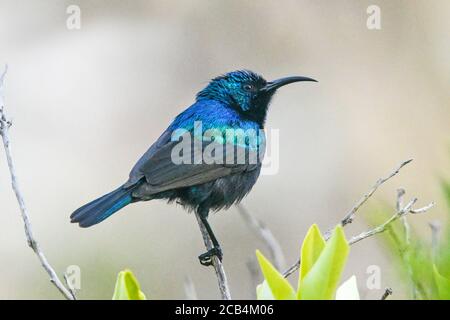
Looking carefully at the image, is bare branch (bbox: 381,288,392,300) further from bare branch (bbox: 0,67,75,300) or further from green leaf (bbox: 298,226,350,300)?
bare branch (bbox: 0,67,75,300)

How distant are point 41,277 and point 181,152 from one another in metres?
0.73

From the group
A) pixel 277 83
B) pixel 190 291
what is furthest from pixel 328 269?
pixel 277 83

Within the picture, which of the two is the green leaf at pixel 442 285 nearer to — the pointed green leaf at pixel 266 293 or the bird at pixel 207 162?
the pointed green leaf at pixel 266 293

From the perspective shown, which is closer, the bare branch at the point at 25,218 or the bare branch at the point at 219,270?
the bare branch at the point at 25,218

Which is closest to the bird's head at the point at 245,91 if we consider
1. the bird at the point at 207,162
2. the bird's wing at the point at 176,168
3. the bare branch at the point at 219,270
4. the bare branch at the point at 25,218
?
the bird at the point at 207,162

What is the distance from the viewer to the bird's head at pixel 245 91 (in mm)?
3064

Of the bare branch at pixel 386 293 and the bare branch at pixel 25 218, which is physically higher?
the bare branch at pixel 25 218

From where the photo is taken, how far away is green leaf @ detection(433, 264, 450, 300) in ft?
2.79

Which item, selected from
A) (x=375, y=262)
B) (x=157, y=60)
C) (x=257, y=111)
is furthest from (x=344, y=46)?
(x=375, y=262)

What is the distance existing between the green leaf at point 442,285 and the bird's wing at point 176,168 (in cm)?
177

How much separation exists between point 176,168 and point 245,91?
0.63m

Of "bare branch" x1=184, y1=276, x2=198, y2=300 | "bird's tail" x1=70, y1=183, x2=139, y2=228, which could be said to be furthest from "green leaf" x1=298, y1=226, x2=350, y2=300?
"bird's tail" x1=70, y1=183, x2=139, y2=228

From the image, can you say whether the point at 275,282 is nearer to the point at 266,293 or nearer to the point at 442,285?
the point at 266,293
